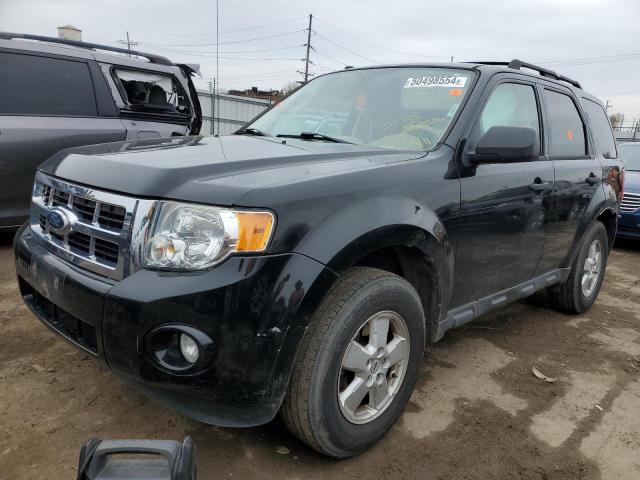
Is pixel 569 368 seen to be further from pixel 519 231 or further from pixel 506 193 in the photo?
pixel 506 193

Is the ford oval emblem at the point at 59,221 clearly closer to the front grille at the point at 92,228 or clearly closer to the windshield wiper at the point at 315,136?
the front grille at the point at 92,228

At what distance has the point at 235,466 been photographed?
6.97ft

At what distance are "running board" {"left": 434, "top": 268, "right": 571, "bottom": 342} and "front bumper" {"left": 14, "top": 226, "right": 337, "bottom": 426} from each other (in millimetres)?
1062

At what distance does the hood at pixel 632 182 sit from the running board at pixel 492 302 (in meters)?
4.55

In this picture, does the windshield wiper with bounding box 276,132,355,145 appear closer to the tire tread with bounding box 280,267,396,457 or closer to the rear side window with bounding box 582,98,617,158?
the tire tread with bounding box 280,267,396,457

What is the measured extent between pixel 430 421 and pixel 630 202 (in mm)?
6349

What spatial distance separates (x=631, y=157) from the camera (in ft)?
28.6

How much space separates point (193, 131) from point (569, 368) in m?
4.84

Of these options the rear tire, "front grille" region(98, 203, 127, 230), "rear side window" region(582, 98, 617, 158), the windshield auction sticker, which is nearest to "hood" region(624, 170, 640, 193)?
"rear side window" region(582, 98, 617, 158)

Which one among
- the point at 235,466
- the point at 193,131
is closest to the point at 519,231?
the point at 235,466

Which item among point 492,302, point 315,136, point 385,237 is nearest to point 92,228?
point 385,237

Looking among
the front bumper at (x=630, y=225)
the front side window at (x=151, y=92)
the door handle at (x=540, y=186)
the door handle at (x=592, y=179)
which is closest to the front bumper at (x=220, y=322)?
the door handle at (x=540, y=186)

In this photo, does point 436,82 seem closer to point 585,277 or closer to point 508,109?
point 508,109

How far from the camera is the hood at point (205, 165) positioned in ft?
6.03
